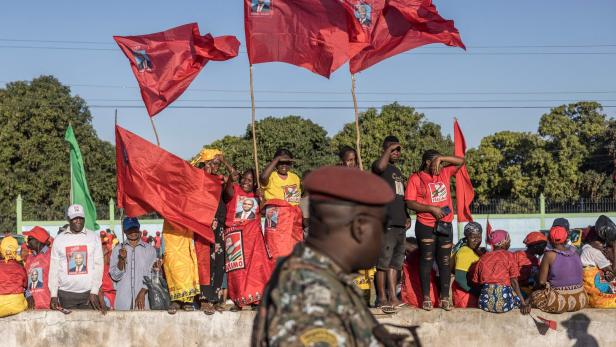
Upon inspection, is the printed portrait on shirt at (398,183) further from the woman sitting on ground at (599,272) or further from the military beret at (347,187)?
the military beret at (347,187)

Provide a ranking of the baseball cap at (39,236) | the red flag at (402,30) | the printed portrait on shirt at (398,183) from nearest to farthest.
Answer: the printed portrait on shirt at (398,183), the red flag at (402,30), the baseball cap at (39,236)

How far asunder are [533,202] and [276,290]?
33644 mm

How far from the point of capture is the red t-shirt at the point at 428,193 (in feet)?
33.7

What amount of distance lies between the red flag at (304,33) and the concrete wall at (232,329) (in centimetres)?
334

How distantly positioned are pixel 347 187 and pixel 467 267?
768cm

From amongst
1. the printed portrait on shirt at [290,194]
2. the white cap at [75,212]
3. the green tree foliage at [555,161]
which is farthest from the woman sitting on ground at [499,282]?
the green tree foliage at [555,161]

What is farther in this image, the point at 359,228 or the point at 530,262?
the point at 530,262

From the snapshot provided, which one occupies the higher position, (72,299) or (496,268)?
(496,268)

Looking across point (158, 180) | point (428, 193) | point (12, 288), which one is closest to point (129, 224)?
point (158, 180)

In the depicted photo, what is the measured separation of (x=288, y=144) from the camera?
180 feet

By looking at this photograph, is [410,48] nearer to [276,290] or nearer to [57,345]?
[57,345]

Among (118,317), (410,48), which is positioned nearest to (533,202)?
(410,48)

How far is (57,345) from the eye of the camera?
10164 mm

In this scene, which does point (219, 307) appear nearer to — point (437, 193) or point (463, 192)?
point (437, 193)
